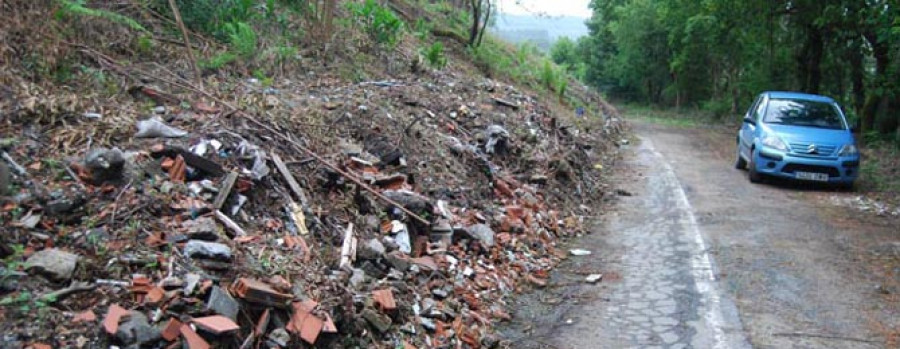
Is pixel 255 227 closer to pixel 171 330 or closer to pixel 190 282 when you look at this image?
pixel 190 282

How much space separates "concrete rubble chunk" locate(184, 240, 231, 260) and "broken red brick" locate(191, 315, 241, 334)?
0.69 m

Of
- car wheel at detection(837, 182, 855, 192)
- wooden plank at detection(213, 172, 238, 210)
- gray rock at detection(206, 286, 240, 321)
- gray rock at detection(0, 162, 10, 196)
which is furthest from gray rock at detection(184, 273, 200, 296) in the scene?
car wheel at detection(837, 182, 855, 192)

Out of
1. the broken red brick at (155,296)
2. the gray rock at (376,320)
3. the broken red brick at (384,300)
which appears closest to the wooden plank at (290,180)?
the broken red brick at (384,300)

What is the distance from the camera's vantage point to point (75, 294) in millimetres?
4520

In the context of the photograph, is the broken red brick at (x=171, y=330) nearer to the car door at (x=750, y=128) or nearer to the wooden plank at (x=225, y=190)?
the wooden plank at (x=225, y=190)

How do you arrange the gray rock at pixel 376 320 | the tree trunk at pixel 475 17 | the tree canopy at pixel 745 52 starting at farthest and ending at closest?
the tree trunk at pixel 475 17
the tree canopy at pixel 745 52
the gray rock at pixel 376 320

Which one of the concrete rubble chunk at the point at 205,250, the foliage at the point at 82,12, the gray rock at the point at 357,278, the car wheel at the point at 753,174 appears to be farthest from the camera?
the car wheel at the point at 753,174

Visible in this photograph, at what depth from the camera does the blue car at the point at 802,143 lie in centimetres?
1323

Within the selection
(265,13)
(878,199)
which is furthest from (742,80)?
(265,13)

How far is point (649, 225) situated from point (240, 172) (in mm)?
6067

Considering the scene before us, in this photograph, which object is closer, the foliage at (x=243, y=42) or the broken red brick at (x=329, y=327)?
the broken red brick at (x=329, y=327)

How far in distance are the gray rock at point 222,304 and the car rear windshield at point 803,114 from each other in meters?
12.4

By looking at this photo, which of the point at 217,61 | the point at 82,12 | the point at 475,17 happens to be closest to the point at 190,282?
the point at 82,12

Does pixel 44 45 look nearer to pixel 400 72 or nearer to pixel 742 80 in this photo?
pixel 400 72
